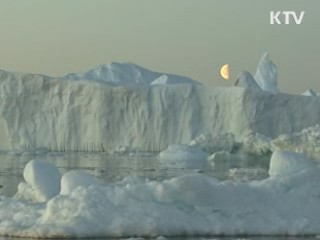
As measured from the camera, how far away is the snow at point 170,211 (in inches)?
266

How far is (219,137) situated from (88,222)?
20.2 metres

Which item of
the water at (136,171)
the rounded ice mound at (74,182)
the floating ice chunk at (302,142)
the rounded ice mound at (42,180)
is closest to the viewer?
the rounded ice mound at (74,182)

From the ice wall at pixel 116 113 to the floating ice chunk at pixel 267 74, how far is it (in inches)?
275

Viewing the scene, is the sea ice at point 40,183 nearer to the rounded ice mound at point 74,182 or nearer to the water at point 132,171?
the rounded ice mound at point 74,182

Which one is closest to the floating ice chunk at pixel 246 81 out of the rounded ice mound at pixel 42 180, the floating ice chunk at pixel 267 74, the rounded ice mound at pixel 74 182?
the floating ice chunk at pixel 267 74

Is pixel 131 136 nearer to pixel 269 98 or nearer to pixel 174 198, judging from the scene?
pixel 269 98

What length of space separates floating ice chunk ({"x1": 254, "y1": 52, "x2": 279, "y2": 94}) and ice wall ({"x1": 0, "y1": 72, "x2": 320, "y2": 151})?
699 cm

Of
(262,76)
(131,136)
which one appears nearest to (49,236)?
(131,136)

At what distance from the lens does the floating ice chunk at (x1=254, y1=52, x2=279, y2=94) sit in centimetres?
3762

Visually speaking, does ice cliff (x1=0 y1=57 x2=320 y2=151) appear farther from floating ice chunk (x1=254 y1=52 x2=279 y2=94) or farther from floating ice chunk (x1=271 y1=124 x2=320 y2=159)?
floating ice chunk (x1=254 y1=52 x2=279 y2=94)

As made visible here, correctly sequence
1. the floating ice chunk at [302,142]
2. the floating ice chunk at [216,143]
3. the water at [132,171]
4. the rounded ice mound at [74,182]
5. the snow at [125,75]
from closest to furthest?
the rounded ice mound at [74,182] < the water at [132,171] < the floating ice chunk at [302,142] < the floating ice chunk at [216,143] < the snow at [125,75]

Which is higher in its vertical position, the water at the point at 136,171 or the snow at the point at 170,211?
the snow at the point at 170,211

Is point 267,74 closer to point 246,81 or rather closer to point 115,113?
point 246,81

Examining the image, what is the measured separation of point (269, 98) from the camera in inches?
1172
